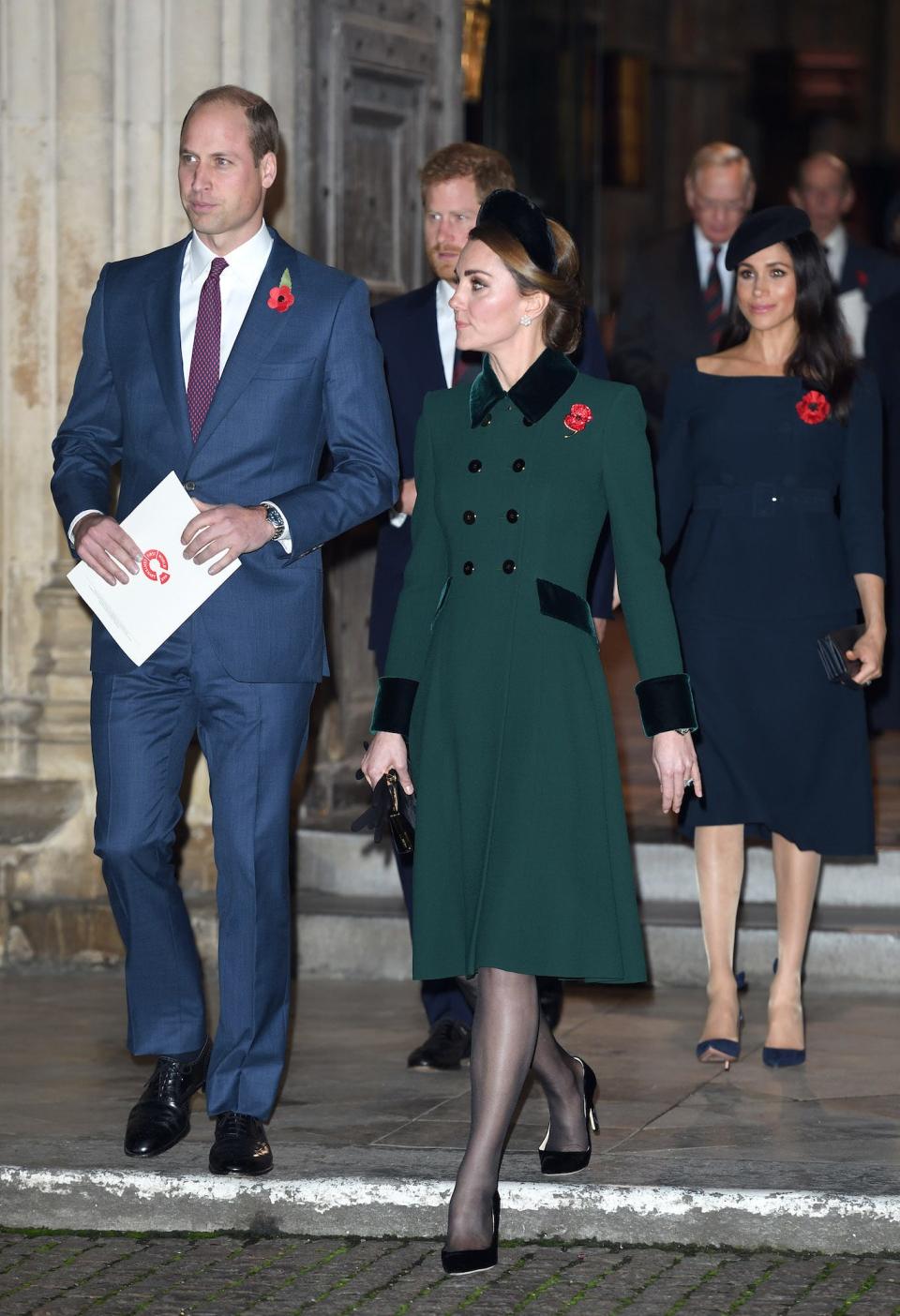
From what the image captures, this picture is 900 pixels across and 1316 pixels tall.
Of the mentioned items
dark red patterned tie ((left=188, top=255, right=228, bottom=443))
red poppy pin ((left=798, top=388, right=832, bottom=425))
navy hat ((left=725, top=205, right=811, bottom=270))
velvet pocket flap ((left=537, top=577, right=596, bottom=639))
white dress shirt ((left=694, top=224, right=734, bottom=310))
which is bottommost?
velvet pocket flap ((left=537, top=577, right=596, bottom=639))

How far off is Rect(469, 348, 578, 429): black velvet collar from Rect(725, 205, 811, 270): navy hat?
1.43 metres

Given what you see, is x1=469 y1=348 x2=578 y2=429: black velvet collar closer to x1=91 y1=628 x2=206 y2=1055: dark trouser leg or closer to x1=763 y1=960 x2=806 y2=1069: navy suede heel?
x1=91 y1=628 x2=206 y2=1055: dark trouser leg

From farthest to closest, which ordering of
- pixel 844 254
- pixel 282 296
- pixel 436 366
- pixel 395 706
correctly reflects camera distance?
pixel 844 254
pixel 436 366
pixel 282 296
pixel 395 706

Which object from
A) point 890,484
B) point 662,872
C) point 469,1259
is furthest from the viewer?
Answer: point 890,484

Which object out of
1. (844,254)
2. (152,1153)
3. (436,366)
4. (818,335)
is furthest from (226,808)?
(844,254)

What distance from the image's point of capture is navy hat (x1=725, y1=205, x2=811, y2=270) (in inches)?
231

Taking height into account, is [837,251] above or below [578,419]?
above

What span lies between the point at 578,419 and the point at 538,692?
525 millimetres

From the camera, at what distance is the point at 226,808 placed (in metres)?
4.97

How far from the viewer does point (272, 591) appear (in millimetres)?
4969

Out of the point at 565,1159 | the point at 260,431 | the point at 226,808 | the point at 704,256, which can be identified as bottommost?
the point at 565,1159

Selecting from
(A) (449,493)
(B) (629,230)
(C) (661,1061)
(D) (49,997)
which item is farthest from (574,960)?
(B) (629,230)

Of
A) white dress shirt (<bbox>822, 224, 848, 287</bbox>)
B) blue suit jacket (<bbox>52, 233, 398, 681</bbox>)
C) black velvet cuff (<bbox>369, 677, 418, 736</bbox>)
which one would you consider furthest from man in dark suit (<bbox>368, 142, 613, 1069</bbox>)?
white dress shirt (<bbox>822, 224, 848, 287</bbox>)

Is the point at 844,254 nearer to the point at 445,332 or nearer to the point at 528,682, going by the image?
the point at 445,332
